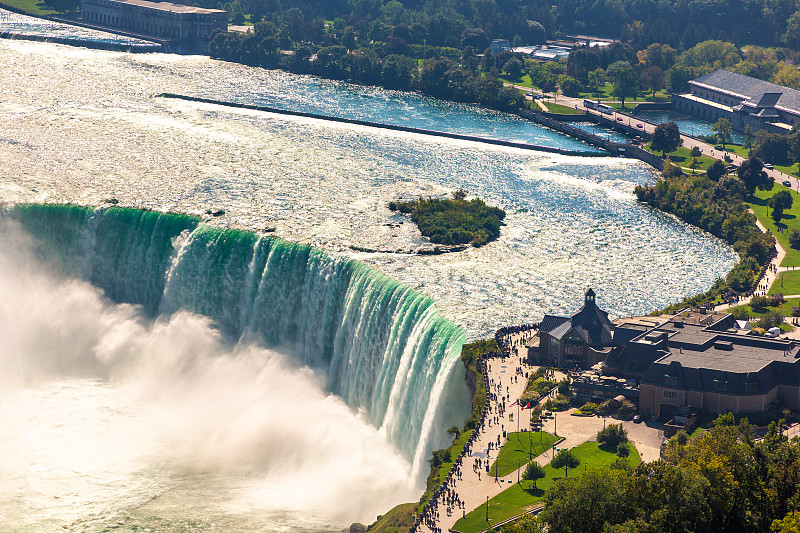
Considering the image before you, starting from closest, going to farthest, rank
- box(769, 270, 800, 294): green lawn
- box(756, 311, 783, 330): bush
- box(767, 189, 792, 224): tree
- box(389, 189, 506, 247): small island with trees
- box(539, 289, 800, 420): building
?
box(539, 289, 800, 420): building < box(756, 311, 783, 330): bush < box(769, 270, 800, 294): green lawn < box(389, 189, 506, 247): small island with trees < box(767, 189, 792, 224): tree

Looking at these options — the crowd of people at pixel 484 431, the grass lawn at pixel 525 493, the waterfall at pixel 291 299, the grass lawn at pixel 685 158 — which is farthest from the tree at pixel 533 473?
the grass lawn at pixel 685 158

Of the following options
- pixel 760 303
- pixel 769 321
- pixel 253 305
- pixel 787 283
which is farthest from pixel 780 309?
pixel 253 305

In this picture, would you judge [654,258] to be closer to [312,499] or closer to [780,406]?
[780,406]

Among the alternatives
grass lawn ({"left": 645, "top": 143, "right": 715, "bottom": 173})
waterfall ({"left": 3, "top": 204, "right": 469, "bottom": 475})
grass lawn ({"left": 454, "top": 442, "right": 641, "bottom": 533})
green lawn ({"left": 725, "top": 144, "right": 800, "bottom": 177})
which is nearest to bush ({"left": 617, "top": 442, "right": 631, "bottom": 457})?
grass lawn ({"left": 454, "top": 442, "right": 641, "bottom": 533})

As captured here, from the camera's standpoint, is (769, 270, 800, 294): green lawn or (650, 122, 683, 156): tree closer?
(769, 270, 800, 294): green lawn

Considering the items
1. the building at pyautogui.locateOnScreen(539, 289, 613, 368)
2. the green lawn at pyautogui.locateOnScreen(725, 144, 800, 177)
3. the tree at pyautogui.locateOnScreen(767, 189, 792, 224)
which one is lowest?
the building at pyautogui.locateOnScreen(539, 289, 613, 368)

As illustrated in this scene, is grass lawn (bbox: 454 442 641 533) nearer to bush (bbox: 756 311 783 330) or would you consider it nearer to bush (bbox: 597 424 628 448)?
bush (bbox: 597 424 628 448)
